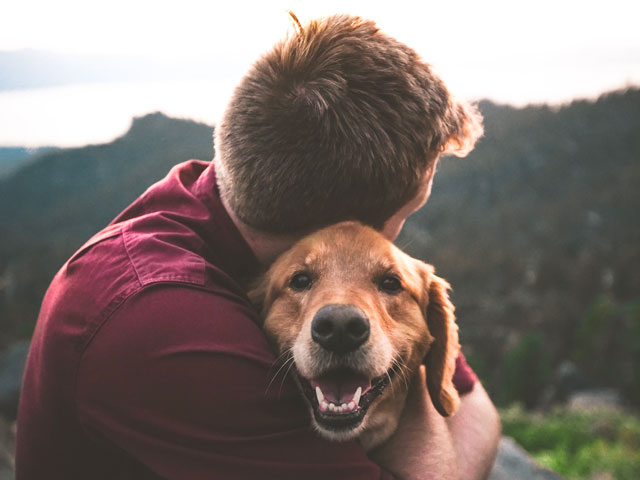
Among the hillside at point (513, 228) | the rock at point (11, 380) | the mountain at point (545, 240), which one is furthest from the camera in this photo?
the mountain at point (545, 240)

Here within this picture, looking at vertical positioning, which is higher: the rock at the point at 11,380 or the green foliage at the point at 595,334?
the rock at the point at 11,380

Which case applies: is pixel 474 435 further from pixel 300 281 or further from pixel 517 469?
pixel 517 469

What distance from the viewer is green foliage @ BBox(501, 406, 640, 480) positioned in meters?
10.5

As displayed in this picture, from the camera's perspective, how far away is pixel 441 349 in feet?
10.3

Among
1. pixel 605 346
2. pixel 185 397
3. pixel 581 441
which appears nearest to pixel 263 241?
pixel 185 397

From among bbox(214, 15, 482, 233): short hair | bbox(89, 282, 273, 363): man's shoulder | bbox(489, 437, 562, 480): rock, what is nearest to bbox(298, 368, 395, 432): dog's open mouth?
bbox(89, 282, 273, 363): man's shoulder

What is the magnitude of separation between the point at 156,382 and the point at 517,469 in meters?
5.51

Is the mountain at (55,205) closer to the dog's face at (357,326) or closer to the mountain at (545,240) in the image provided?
the mountain at (545,240)

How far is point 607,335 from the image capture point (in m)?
53.5

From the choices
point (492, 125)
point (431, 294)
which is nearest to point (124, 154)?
point (431, 294)

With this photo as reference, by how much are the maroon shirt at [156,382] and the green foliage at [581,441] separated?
9.12m

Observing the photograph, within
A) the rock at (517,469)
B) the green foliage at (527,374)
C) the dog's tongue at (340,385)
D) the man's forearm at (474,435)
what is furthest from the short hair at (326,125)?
the green foliage at (527,374)

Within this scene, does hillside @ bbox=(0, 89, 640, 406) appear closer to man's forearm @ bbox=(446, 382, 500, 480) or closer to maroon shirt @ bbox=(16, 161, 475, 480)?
man's forearm @ bbox=(446, 382, 500, 480)

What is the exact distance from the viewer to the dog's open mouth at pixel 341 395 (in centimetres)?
244
